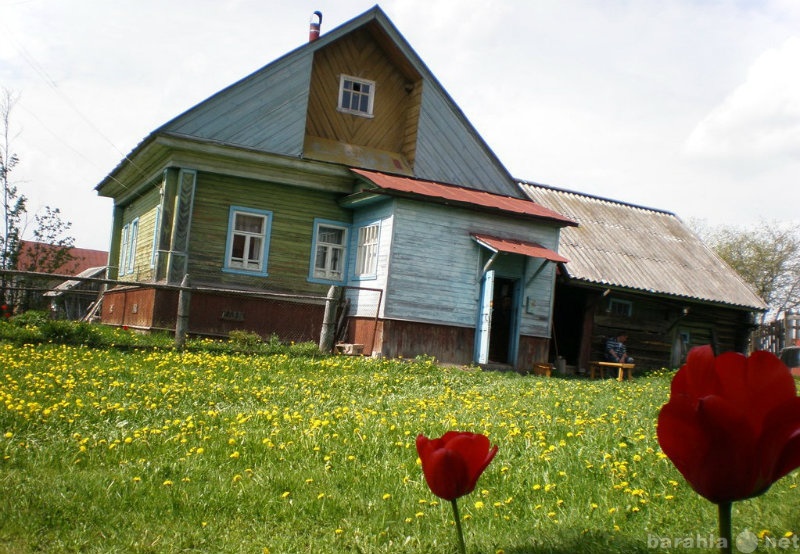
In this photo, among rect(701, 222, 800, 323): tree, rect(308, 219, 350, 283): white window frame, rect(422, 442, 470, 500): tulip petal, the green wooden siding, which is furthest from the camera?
rect(701, 222, 800, 323): tree

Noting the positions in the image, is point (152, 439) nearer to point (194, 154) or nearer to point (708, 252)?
point (194, 154)

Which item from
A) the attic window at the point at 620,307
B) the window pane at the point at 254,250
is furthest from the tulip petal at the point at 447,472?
the attic window at the point at 620,307

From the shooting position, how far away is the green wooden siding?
17.9 m

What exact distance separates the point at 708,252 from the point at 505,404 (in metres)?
20.6

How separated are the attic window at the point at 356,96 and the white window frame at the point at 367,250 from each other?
337cm

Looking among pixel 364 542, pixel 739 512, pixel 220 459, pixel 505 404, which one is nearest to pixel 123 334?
pixel 505 404

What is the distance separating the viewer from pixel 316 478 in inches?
205

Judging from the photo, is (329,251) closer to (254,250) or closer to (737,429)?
(254,250)

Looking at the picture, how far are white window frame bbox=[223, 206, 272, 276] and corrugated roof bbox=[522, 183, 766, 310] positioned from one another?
27.6 feet

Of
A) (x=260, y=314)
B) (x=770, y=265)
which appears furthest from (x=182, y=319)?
(x=770, y=265)

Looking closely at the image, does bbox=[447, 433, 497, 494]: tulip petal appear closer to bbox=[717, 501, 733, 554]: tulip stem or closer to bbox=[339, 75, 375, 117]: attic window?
bbox=[717, 501, 733, 554]: tulip stem

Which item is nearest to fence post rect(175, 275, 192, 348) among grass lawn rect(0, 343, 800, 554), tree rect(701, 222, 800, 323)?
grass lawn rect(0, 343, 800, 554)

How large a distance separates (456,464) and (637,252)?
23.8m

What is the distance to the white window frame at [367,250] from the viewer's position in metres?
18.0
